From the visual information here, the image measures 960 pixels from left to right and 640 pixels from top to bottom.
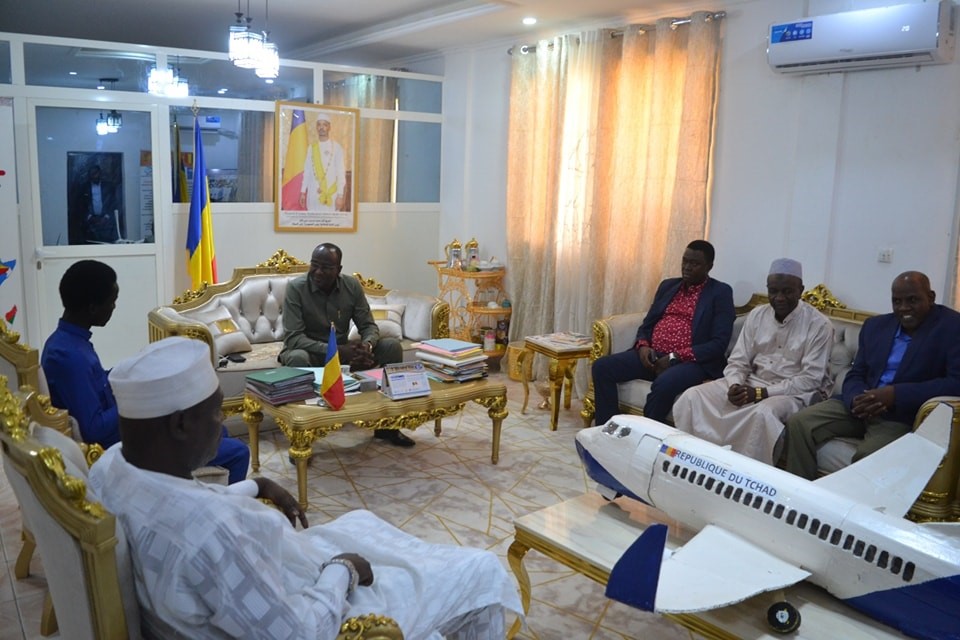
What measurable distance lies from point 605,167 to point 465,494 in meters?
2.57

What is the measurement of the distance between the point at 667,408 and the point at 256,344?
8.01ft

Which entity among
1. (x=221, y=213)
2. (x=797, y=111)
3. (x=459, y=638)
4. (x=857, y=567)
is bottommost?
(x=459, y=638)

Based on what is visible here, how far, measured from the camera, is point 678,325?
426 cm

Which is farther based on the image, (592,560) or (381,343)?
(381,343)

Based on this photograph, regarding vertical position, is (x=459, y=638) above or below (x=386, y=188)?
below

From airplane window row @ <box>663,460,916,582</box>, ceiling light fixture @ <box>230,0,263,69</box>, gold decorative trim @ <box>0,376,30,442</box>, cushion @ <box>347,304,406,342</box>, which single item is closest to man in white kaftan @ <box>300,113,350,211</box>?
cushion @ <box>347,304,406,342</box>

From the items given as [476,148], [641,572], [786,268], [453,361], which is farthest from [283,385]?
[476,148]

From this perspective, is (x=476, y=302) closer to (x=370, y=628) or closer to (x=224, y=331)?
(x=224, y=331)

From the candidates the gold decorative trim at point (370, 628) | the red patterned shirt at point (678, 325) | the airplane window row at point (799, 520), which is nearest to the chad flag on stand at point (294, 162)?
the red patterned shirt at point (678, 325)

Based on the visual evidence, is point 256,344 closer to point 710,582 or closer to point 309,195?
point 309,195

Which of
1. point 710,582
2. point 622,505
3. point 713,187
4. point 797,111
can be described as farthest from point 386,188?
point 710,582

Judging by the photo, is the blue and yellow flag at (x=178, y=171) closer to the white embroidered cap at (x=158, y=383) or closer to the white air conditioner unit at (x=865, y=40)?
the white air conditioner unit at (x=865, y=40)

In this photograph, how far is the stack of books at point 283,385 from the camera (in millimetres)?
3348

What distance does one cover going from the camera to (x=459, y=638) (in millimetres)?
1788
